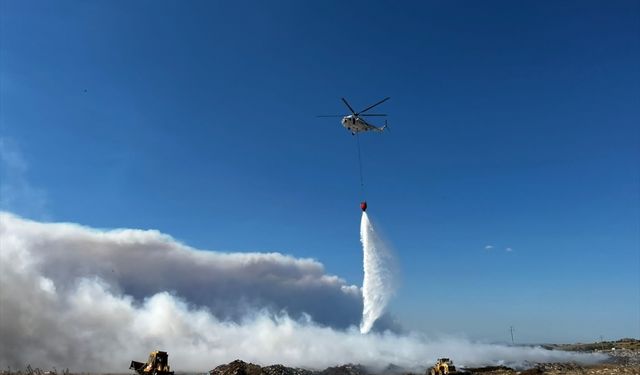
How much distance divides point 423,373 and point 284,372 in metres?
56.4

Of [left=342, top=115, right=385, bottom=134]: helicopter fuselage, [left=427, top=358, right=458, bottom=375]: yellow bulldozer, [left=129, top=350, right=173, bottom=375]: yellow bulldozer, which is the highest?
[left=342, top=115, right=385, bottom=134]: helicopter fuselage

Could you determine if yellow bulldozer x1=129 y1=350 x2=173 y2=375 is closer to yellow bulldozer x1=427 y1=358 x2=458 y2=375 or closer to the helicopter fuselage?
yellow bulldozer x1=427 y1=358 x2=458 y2=375

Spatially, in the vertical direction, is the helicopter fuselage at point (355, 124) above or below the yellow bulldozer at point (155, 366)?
above

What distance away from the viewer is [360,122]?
278 feet

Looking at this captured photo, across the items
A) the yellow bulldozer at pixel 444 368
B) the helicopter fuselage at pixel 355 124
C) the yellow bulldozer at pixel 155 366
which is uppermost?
the helicopter fuselage at pixel 355 124

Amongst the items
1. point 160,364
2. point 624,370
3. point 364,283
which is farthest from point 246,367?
point 624,370

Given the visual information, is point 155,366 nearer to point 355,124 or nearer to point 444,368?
point 444,368

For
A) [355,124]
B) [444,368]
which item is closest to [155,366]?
[444,368]

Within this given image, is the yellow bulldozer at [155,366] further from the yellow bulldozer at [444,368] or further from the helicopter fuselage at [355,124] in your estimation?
the helicopter fuselage at [355,124]

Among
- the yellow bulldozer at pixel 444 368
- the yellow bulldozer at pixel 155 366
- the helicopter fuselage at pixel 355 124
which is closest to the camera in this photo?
the yellow bulldozer at pixel 155 366

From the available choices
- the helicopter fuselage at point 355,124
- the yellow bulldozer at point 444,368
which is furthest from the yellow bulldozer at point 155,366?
the helicopter fuselage at point 355,124

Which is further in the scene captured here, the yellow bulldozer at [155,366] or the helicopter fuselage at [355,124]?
the helicopter fuselage at [355,124]

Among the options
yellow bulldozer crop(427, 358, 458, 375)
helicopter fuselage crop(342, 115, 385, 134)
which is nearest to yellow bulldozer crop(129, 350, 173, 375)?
yellow bulldozer crop(427, 358, 458, 375)

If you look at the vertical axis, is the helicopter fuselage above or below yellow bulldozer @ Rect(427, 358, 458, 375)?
above
